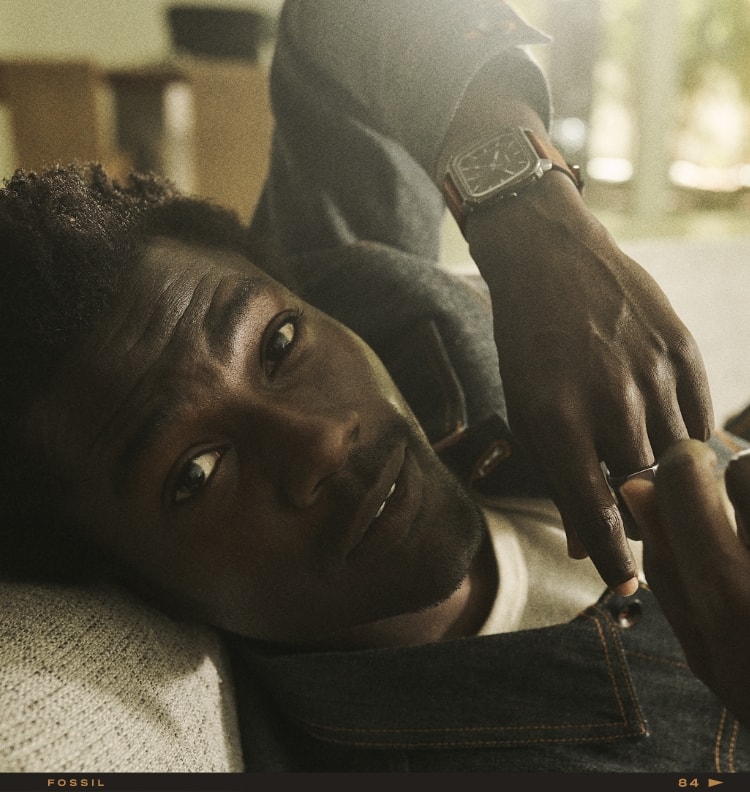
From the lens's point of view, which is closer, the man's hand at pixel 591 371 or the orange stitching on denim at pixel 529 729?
the man's hand at pixel 591 371

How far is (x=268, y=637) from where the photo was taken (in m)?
0.66

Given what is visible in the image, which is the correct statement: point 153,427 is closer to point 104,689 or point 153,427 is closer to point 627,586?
point 104,689

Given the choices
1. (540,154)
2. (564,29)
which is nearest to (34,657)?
(540,154)

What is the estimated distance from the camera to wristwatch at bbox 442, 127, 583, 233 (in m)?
0.63

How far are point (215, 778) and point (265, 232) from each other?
640 millimetres

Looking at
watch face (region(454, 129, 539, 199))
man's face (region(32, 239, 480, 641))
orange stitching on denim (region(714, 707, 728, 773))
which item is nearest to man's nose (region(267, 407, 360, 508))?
man's face (region(32, 239, 480, 641))

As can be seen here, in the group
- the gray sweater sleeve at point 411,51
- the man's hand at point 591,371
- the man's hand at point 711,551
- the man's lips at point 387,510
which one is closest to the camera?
the man's hand at point 711,551

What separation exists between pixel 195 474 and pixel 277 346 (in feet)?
0.42

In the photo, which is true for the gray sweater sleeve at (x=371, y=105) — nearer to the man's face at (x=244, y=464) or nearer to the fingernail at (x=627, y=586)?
the man's face at (x=244, y=464)

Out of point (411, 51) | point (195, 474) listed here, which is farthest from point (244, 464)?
point (411, 51)

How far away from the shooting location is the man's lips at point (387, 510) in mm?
604

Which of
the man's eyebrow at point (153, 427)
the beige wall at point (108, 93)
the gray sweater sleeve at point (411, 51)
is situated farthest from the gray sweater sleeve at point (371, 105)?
the man's eyebrow at point (153, 427)

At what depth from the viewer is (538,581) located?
27.8 inches

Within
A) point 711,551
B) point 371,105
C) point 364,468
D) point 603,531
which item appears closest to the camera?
point 711,551
